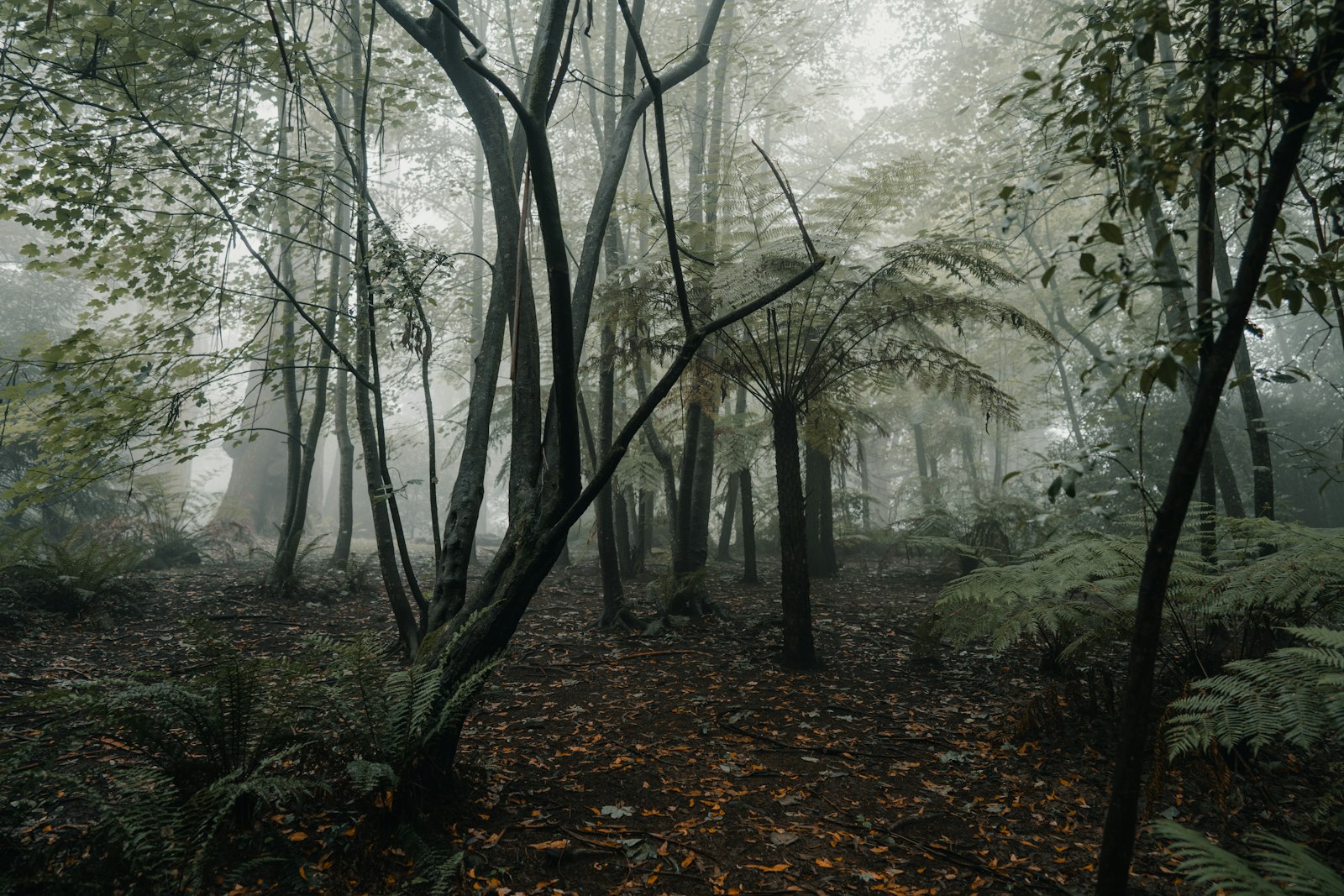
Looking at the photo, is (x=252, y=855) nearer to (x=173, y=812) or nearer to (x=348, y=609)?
(x=173, y=812)

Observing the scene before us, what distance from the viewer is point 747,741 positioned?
144 inches

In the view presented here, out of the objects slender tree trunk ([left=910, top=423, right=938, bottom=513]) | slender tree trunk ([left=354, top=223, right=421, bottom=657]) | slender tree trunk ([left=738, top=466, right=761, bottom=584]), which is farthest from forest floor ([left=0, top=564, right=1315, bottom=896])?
slender tree trunk ([left=910, top=423, right=938, bottom=513])

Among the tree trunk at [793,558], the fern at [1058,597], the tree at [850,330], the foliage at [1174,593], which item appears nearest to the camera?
the foliage at [1174,593]

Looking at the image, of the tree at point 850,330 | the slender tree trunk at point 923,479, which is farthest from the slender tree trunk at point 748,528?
the slender tree trunk at point 923,479

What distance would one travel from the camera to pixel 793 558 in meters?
4.88

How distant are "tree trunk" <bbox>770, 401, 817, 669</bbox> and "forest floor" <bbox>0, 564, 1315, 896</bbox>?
17 centimetres

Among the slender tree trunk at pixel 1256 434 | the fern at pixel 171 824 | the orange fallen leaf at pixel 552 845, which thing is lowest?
the orange fallen leaf at pixel 552 845

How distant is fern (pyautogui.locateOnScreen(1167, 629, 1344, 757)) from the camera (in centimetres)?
231

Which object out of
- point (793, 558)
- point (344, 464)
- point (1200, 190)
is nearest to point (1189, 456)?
point (1200, 190)

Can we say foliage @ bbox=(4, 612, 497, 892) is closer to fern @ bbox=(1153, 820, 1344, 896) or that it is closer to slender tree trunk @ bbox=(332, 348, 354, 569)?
fern @ bbox=(1153, 820, 1344, 896)

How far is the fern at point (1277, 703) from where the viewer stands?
7.58 feet

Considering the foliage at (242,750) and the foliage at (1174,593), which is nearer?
the foliage at (242,750)

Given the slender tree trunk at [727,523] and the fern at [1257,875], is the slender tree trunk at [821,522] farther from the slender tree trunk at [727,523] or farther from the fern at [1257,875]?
the fern at [1257,875]

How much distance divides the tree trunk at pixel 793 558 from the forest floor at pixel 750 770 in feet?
0.57
